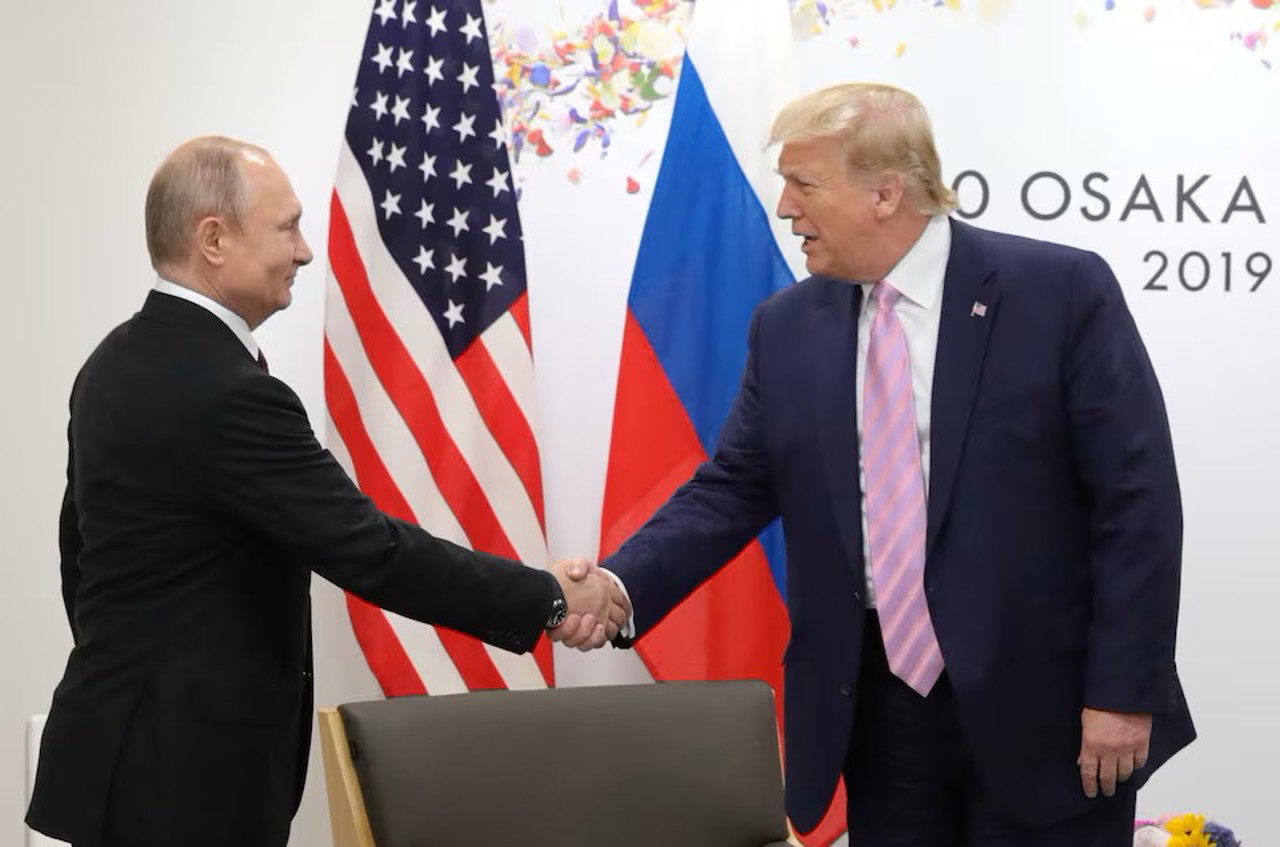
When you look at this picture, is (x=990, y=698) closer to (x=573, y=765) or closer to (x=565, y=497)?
(x=573, y=765)

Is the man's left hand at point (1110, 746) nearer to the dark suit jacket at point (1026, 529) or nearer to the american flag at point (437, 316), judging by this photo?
the dark suit jacket at point (1026, 529)

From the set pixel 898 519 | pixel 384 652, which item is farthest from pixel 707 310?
pixel 898 519

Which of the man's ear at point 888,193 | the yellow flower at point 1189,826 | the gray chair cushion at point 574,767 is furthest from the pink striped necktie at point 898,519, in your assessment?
the gray chair cushion at point 574,767

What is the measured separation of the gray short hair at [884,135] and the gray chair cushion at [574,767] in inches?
43.9

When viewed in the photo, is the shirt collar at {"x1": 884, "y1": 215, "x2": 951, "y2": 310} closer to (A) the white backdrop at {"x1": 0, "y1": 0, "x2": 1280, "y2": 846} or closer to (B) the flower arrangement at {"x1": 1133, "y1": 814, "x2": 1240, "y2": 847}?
(B) the flower arrangement at {"x1": 1133, "y1": 814, "x2": 1240, "y2": 847}

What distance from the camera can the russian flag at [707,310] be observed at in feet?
12.2

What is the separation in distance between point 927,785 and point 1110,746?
276 millimetres

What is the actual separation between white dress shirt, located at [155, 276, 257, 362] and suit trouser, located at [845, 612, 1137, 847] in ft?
3.39

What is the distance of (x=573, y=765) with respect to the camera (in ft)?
9.93

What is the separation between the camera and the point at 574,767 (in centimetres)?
303

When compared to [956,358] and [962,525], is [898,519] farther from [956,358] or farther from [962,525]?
[956,358]

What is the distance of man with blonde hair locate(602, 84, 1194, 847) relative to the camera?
232 centimetres

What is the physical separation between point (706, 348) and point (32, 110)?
1723 millimetres

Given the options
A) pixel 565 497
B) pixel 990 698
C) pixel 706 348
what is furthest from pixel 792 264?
pixel 990 698
